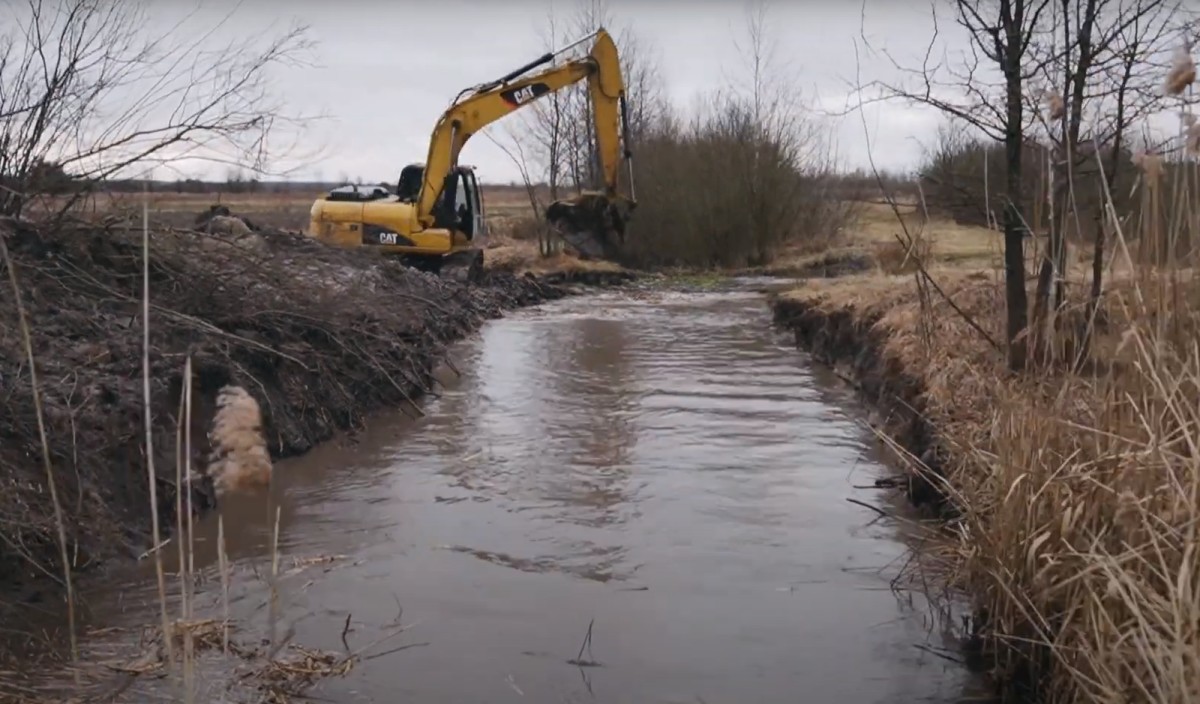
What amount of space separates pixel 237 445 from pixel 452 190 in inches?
459

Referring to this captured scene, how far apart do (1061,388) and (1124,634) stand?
136 cm

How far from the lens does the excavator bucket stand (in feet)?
83.1

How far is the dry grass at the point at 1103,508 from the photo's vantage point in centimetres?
310

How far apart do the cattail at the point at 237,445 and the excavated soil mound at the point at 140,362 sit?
11 cm

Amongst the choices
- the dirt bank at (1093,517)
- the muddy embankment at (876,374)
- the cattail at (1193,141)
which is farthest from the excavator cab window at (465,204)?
the cattail at (1193,141)

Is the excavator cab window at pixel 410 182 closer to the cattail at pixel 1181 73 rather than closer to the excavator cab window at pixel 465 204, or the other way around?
the excavator cab window at pixel 465 204

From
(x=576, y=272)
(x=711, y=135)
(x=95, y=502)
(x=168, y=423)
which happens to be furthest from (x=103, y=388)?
(x=711, y=135)

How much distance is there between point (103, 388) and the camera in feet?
22.0

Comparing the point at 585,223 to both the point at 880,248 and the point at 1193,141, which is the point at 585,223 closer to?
the point at 880,248

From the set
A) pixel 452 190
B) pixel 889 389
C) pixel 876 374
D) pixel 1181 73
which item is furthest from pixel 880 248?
pixel 1181 73

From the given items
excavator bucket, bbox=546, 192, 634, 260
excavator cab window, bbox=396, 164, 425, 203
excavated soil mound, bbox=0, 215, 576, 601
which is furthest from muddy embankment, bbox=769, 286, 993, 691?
excavator bucket, bbox=546, 192, 634, 260

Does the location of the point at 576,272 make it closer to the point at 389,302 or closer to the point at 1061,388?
the point at 389,302

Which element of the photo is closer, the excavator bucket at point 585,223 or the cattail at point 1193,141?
the cattail at point 1193,141

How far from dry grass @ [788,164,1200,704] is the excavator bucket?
19.8 m
